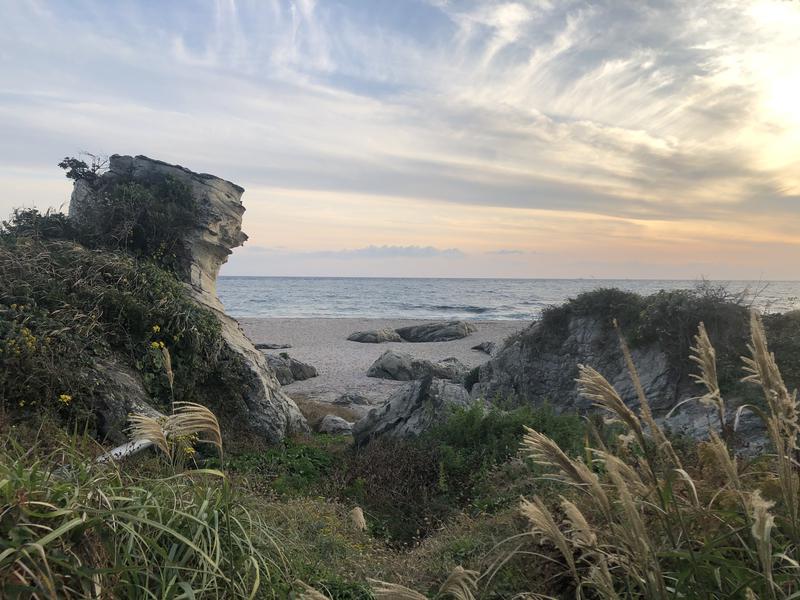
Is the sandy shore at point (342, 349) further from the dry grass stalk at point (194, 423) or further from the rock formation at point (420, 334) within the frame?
the dry grass stalk at point (194, 423)

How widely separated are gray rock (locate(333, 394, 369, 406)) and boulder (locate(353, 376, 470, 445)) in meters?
6.54

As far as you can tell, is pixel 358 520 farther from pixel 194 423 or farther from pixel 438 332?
pixel 438 332

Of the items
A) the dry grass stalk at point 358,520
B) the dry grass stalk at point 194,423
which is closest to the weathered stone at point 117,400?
the dry grass stalk at point 358,520

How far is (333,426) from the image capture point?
12.8m

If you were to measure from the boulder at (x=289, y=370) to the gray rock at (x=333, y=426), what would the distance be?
7680 millimetres

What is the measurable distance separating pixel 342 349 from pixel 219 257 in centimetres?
Answer: 1805

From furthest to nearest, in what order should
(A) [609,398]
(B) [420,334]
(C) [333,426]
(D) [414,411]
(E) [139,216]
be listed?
1. (B) [420,334]
2. (C) [333,426]
3. (E) [139,216]
4. (D) [414,411]
5. (A) [609,398]

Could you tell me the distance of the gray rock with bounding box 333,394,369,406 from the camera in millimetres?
17109

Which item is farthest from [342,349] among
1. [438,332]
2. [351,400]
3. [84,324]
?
[84,324]

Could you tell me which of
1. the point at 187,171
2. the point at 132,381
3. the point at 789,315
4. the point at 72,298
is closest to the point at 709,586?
the point at 132,381

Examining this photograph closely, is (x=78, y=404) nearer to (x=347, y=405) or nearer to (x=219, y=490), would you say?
(x=219, y=490)

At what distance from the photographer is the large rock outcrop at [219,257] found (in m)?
10.6

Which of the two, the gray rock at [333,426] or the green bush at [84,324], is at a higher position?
the green bush at [84,324]

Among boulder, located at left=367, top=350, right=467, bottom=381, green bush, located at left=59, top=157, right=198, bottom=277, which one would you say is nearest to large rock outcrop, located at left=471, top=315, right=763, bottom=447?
boulder, located at left=367, top=350, right=467, bottom=381
